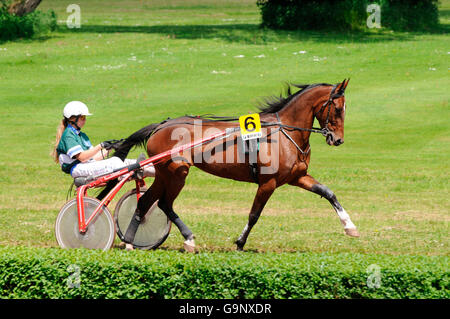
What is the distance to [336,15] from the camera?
1278 inches

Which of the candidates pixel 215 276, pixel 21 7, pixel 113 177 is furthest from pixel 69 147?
pixel 21 7

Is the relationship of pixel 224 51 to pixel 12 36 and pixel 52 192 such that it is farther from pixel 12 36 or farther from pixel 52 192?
pixel 52 192

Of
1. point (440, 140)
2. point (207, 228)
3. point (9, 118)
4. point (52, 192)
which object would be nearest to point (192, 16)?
point (9, 118)

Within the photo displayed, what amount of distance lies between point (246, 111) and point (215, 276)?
1330 cm

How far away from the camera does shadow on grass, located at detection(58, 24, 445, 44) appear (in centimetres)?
3076

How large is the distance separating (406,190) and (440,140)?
14.7 feet

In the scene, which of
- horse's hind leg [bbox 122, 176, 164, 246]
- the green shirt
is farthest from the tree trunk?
horse's hind leg [bbox 122, 176, 164, 246]

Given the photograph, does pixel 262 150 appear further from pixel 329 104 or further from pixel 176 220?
pixel 176 220

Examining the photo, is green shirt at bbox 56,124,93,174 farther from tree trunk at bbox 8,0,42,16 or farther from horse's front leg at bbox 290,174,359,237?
tree trunk at bbox 8,0,42,16

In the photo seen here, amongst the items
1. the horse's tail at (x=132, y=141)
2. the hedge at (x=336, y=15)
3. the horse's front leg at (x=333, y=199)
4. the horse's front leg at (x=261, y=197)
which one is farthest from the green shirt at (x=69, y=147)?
the hedge at (x=336, y=15)

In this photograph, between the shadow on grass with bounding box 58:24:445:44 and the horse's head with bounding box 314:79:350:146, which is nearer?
the horse's head with bounding box 314:79:350:146

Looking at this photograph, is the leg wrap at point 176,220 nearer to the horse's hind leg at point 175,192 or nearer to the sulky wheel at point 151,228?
the horse's hind leg at point 175,192

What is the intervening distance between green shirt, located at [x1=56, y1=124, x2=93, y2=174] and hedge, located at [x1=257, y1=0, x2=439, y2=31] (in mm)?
25047
